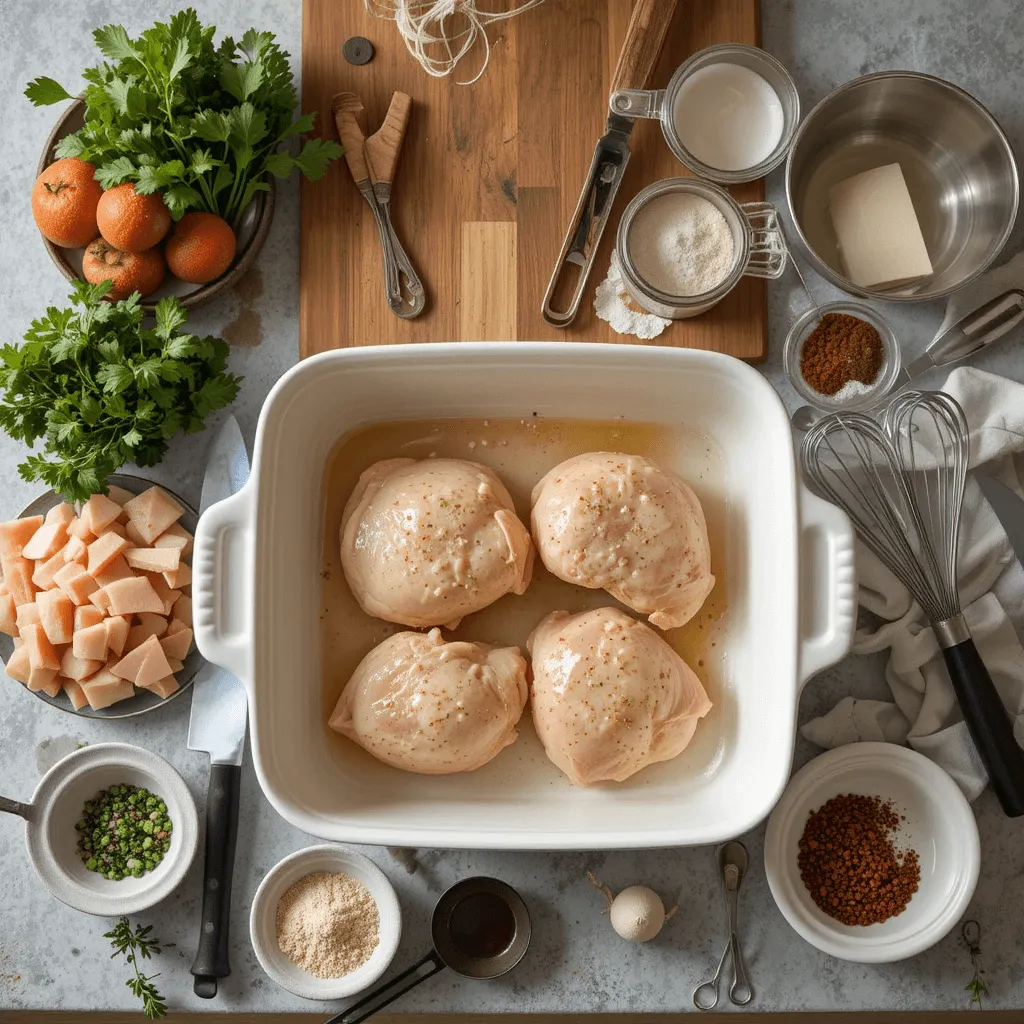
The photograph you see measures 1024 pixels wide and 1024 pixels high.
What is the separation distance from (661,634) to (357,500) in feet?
2.07

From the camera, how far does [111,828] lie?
178 centimetres

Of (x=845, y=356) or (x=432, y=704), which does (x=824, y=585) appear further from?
(x=432, y=704)

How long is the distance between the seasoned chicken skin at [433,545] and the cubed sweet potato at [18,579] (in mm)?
612

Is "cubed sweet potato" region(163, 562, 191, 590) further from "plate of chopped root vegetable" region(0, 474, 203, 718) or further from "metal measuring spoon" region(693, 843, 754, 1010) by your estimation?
"metal measuring spoon" region(693, 843, 754, 1010)

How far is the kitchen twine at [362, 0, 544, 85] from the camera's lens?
1.80 meters

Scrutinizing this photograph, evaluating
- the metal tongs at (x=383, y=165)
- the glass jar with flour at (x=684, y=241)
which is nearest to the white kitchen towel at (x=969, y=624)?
the glass jar with flour at (x=684, y=241)

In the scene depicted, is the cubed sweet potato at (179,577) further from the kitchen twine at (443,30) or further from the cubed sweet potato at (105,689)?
the kitchen twine at (443,30)

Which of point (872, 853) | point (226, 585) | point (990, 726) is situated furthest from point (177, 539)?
point (990, 726)

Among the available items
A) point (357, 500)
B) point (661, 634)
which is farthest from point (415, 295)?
point (661, 634)

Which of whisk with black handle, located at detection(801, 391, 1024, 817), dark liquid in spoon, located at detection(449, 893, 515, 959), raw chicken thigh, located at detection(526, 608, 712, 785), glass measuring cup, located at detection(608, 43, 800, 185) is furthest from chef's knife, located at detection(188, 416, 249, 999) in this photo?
whisk with black handle, located at detection(801, 391, 1024, 817)

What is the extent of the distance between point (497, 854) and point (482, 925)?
0.13 metres

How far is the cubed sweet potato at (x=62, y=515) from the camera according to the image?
177 cm

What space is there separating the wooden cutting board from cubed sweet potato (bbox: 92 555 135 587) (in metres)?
0.53

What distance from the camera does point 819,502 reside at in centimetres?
152
